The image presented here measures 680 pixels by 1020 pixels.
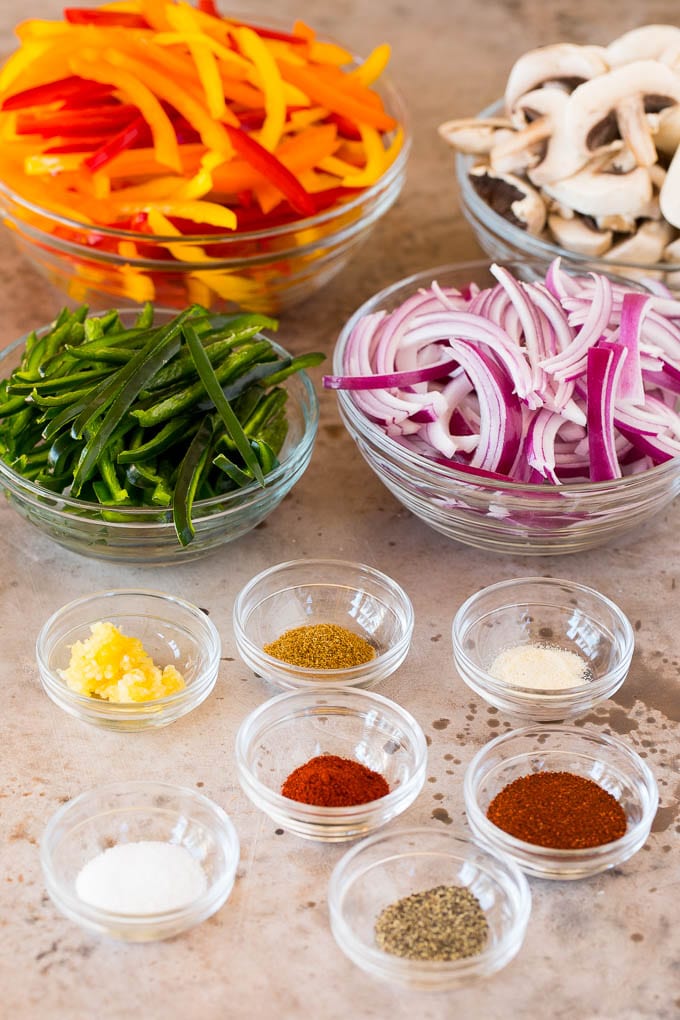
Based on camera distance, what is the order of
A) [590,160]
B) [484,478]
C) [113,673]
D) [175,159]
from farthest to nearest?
[590,160]
[175,159]
[484,478]
[113,673]

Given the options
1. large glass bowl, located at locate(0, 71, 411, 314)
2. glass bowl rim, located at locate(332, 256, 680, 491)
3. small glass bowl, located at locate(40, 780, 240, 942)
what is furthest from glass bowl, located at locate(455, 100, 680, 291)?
small glass bowl, located at locate(40, 780, 240, 942)

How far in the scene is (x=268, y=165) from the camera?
2.01 metres

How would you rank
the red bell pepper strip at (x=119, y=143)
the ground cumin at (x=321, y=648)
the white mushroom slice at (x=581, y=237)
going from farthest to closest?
the white mushroom slice at (x=581, y=237) < the red bell pepper strip at (x=119, y=143) < the ground cumin at (x=321, y=648)

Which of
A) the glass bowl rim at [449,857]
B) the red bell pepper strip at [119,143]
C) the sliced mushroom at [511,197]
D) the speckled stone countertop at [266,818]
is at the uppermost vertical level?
the red bell pepper strip at [119,143]

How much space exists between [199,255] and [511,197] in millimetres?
600

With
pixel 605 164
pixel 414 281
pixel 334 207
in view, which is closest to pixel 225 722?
pixel 414 281

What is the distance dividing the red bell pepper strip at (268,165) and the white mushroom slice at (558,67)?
1.64 ft

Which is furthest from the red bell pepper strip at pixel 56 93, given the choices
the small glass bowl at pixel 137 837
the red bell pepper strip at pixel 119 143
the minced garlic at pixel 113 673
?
the small glass bowl at pixel 137 837

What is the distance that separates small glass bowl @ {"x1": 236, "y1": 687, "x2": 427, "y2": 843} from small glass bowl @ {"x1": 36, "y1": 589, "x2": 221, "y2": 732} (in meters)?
0.11

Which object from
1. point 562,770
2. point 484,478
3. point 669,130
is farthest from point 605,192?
point 562,770

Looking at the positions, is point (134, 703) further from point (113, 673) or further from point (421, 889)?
point (421, 889)

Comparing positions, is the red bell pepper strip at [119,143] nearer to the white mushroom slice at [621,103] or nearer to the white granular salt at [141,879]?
the white mushroom slice at [621,103]

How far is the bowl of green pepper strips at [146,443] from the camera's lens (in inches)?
65.0

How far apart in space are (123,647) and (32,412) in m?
0.42
